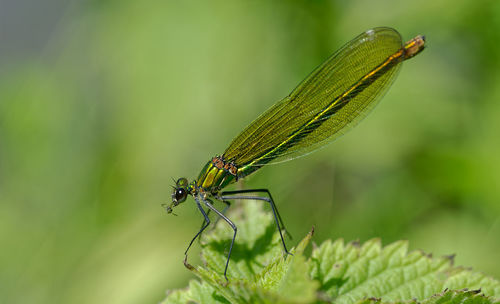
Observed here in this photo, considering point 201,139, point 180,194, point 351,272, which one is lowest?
point 351,272

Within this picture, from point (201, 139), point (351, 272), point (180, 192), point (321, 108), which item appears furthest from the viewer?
point (201, 139)

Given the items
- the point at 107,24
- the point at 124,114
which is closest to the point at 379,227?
the point at 124,114

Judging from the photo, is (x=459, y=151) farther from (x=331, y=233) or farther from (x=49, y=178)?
(x=49, y=178)

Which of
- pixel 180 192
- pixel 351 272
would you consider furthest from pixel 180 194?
pixel 351 272

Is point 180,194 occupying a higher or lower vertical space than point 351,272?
higher

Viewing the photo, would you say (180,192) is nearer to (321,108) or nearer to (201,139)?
(321,108)

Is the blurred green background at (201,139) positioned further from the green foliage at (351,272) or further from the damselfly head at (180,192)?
the green foliage at (351,272)

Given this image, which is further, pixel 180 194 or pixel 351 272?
pixel 180 194
